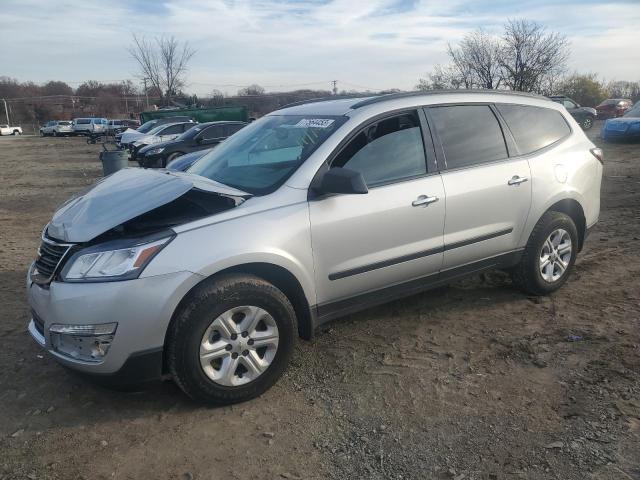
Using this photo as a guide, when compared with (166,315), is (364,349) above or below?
below

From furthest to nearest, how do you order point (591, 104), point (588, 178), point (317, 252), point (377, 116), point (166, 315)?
point (591, 104), point (588, 178), point (377, 116), point (317, 252), point (166, 315)

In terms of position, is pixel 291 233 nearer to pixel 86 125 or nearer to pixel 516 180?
pixel 516 180

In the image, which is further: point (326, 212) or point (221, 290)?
point (326, 212)

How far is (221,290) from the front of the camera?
9.65 ft

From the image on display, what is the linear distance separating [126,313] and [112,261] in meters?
0.30

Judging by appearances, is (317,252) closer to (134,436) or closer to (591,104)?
(134,436)

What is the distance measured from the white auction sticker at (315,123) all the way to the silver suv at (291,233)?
27 mm

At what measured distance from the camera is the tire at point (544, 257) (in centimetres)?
448

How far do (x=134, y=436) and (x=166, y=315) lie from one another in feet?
2.27

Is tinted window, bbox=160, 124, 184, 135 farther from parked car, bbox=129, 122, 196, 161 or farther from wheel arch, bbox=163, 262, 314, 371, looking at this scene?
wheel arch, bbox=163, 262, 314, 371

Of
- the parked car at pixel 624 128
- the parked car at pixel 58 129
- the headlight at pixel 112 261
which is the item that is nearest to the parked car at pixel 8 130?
the parked car at pixel 58 129

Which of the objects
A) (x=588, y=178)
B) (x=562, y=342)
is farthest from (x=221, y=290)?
(x=588, y=178)

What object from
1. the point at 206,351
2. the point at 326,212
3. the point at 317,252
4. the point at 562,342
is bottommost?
the point at 562,342

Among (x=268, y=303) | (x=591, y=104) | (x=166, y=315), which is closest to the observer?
(x=166, y=315)
